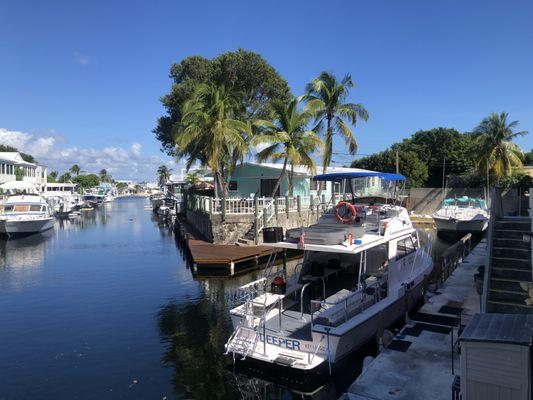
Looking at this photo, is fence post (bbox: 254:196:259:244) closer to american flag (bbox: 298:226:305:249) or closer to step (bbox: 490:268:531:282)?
american flag (bbox: 298:226:305:249)

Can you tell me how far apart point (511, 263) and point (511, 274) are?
0.48m

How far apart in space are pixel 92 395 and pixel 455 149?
5542cm

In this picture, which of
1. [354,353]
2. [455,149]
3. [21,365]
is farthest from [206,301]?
[455,149]

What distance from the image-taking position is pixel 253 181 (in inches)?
1347

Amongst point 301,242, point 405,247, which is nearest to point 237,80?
point 405,247

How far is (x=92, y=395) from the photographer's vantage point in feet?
29.1

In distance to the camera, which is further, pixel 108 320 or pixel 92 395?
pixel 108 320

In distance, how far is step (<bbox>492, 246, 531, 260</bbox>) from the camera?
34.1 ft

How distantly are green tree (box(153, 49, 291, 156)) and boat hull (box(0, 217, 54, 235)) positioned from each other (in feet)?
49.8

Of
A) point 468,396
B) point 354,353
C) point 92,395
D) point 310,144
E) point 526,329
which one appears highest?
point 310,144

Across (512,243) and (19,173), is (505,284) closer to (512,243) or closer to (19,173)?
(512,243)

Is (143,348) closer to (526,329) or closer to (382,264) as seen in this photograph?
(382,264)

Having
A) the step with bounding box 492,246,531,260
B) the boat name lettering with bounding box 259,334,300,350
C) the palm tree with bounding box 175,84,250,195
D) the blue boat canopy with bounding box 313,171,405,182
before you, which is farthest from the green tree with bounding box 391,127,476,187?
the boat name lettering with bounding box 259,334,300,350

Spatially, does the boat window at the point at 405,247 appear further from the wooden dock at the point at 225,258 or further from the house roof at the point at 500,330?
the wooden dock at the point at 225,258
